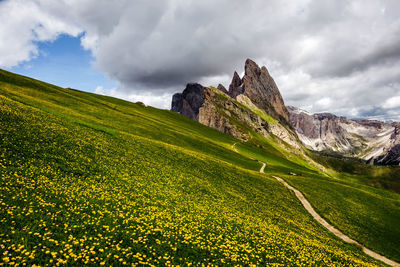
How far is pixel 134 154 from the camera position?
35406mm

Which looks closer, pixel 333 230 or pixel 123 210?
pixel 123 210

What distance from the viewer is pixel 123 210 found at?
58.1 feet

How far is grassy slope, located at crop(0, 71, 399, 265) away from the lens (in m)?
12.3

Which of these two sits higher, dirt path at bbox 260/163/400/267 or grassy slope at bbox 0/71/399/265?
grassy slope at bbox 0/71/399/265

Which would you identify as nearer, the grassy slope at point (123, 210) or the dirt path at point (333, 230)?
the grassy slope at point (123, 210)

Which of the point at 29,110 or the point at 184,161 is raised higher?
the point at 29,110

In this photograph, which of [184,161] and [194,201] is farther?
[184,161]

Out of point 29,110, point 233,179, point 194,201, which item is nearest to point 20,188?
point 194,201

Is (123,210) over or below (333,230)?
over

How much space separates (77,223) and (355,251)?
35.7 m

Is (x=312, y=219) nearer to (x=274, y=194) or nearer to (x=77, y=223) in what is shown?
(x=274, y=194)

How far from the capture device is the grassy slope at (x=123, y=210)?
12.3 meters

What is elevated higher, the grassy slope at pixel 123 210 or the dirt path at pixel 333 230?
the grassy slope at pixel 123 210

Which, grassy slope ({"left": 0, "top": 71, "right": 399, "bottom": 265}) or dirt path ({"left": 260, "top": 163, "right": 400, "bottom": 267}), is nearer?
grassy slope ({"left": 0, "top": 71, "right": 399, "bottom": 265})
